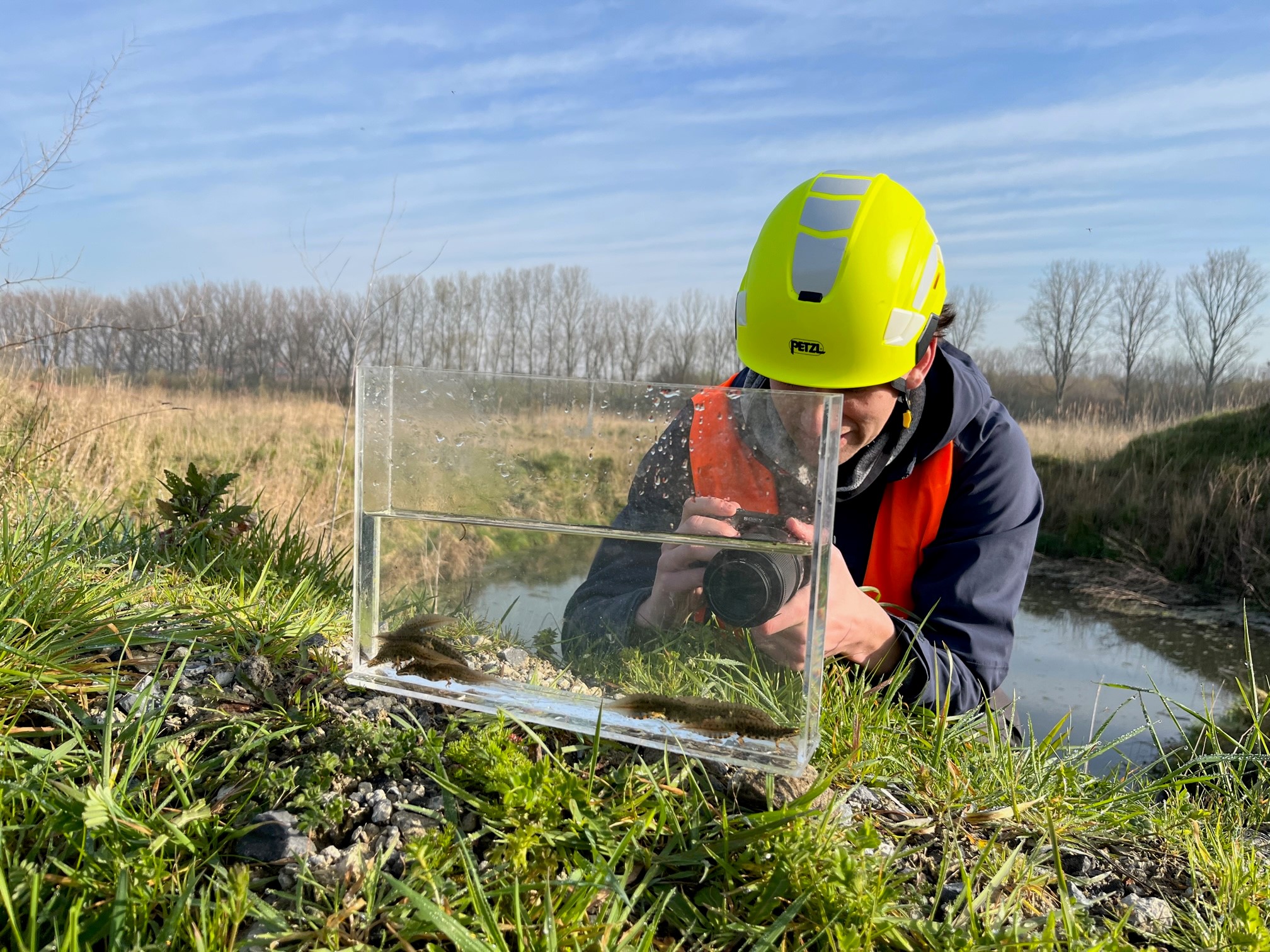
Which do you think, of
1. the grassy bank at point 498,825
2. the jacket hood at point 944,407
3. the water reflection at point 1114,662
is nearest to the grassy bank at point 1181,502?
the water reflection at point 1114,662

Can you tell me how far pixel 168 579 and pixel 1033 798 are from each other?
9.45 feet

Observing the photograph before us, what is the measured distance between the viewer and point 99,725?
1909mm

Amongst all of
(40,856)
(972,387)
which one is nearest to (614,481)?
(40,856)

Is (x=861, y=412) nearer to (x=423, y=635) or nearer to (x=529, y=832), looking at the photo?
(x=423, y=635)

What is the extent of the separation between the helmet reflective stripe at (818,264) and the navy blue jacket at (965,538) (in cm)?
76

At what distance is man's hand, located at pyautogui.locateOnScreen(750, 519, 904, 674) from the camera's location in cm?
175

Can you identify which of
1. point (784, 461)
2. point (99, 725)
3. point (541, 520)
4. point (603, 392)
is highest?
point (603, 392)

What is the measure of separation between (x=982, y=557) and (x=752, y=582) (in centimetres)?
140

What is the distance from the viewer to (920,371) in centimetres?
262

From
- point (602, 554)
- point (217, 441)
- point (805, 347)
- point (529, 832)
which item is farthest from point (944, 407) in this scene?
point (217, 441)

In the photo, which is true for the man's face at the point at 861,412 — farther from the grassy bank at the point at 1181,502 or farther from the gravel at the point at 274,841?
A: the grassy bank at the point at 1181,502

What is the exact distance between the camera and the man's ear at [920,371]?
258cm

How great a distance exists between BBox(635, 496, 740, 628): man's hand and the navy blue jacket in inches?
36.5

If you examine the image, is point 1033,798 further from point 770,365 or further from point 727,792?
point 770,365
